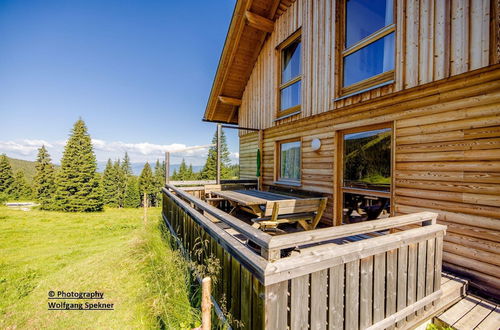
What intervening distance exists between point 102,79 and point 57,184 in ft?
44.3

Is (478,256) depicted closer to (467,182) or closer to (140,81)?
(467,182)

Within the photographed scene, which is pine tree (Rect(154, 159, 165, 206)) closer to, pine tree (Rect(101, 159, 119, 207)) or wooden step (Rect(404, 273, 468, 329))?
pine tree (Rect(101, 159, 119, 207))

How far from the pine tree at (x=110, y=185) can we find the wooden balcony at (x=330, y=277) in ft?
158

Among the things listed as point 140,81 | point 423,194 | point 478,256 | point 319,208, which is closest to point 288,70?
point 319,208

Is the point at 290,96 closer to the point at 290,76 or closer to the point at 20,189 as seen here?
the point at 290,76

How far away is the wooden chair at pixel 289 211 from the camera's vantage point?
381cm

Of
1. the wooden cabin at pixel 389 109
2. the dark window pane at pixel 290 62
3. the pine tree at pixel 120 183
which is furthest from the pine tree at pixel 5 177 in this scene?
the dark window pane at pixel 290 62

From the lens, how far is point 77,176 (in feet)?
82.1

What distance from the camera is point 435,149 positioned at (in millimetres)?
3041

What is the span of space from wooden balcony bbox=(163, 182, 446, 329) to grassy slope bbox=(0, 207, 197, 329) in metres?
0.83

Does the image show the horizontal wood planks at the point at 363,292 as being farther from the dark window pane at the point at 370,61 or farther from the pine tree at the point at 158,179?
the pine tree at the point at 158,179

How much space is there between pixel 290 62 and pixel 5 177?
49.8 meters

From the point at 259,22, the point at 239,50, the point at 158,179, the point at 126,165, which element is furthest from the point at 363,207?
the point at 126,165

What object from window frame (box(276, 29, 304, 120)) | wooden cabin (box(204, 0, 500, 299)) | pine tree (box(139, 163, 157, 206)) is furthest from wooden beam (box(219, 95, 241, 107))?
pine tree (box(139, 163, 157, 206))
